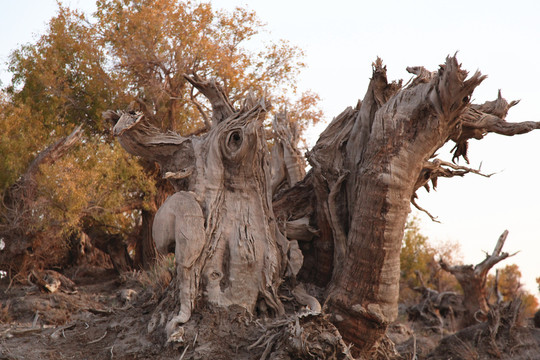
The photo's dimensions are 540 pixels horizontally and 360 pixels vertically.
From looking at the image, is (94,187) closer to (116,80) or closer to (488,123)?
(116,80)

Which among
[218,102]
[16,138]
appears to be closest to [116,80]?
[16,138]

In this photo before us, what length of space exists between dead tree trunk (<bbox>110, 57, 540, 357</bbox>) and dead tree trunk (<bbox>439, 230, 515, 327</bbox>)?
5.67m

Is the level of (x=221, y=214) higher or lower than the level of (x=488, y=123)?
lower

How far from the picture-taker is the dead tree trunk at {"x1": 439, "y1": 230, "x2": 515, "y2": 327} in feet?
43.5

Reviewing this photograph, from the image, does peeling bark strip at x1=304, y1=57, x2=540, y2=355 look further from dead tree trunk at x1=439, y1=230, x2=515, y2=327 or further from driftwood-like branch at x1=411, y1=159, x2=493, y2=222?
dead tree trunk at x1=439, y1=230, x2=515, y2=327

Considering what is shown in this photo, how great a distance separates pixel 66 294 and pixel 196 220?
867 centimetres

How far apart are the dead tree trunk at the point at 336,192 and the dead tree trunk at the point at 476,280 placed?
5673mm

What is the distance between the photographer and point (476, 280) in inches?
538

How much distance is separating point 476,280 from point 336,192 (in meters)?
7.14

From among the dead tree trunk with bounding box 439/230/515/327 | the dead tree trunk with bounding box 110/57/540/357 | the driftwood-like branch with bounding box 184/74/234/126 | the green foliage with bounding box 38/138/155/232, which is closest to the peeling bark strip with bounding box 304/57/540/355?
the dead tree trunk with bounding box 110/57/540/357

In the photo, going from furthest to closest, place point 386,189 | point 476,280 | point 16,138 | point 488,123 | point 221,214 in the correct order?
point 16,138 → point 476,280 → point 488,123 → point 221,214 → point 386,189

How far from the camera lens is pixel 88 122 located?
65.2 ft

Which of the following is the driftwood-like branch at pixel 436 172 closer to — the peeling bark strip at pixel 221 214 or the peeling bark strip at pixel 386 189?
the peeling bark strip at pixel 386 189

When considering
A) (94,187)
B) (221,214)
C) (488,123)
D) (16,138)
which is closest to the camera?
(221,214)
